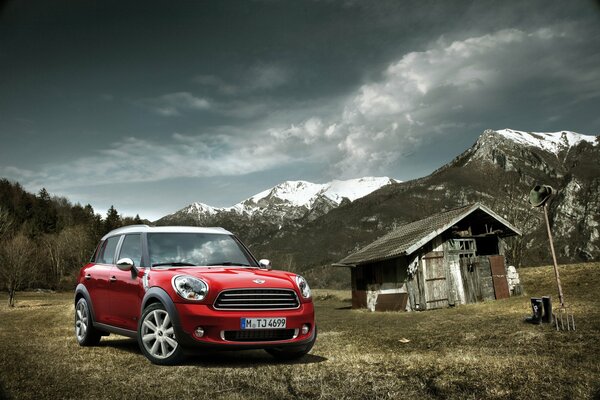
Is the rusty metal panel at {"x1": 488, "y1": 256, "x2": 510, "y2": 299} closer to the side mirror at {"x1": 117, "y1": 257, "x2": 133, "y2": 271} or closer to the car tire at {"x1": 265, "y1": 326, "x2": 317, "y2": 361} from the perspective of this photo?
the car tire at {"x1": 265, "y1": 326, "x2": 317, "y2": 361}

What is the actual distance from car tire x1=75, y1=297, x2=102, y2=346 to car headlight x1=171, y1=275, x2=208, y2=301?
3105mm

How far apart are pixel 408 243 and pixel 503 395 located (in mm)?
20913

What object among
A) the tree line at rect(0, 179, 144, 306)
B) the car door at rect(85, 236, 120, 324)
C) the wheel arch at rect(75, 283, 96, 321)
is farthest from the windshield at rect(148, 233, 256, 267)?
the tree line at rect(0, 179, 144, 306)

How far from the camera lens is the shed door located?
25078 millimetres

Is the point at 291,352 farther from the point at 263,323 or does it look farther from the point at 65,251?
the point at 65,251

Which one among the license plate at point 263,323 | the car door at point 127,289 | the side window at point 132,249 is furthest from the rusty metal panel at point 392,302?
the license plate at point 263,323

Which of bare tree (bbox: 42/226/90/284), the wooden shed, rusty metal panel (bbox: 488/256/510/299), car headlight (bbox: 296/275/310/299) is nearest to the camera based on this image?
car headlight (bbox: 296/275/310/299)

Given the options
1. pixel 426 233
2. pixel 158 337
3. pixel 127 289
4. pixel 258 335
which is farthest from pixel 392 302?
pixel 158 337

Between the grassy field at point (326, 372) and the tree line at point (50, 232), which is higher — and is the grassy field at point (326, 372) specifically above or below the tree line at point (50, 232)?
below

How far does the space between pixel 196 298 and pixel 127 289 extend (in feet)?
5.60

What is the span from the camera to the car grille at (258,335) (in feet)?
20.0

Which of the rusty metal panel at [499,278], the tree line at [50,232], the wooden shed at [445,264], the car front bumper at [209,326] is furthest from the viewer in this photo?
the tree line at [50,232]

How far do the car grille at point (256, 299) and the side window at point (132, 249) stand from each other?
6.30 feet

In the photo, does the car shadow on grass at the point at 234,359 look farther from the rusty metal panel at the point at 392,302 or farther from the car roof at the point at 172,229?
the rusty metal panel at the point at 392,302
